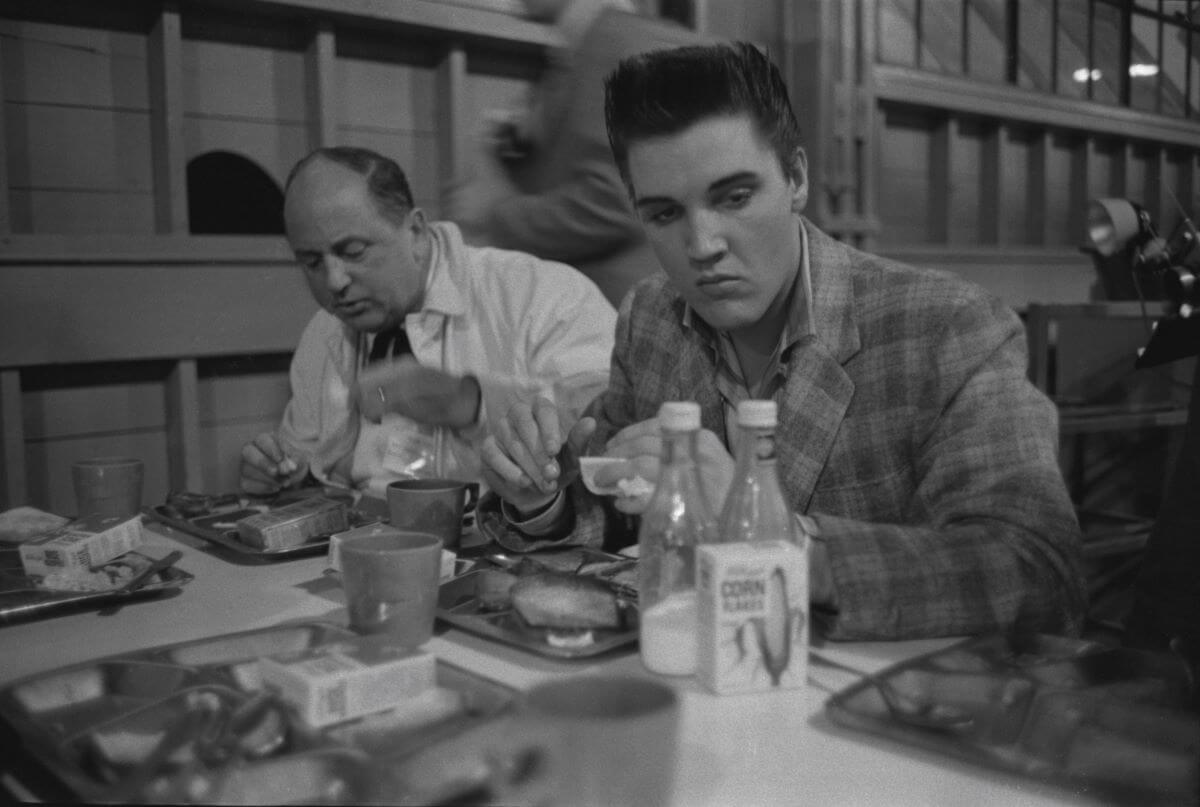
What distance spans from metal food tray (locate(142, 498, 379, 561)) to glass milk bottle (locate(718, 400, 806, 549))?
2.26ft

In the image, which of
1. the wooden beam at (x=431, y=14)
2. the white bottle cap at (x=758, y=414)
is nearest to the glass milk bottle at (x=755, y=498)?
the white bottle cap at (x=758, y=414)

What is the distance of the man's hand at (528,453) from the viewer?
1.30 m

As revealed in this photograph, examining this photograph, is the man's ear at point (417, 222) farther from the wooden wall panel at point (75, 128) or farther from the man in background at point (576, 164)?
the wooden wall panel at point (75, 128)

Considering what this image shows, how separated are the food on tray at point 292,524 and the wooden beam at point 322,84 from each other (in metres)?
1.57

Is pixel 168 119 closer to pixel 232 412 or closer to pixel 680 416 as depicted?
pixel 232 412

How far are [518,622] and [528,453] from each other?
1.21 ft

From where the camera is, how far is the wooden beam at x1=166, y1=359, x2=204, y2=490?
2.63 meters

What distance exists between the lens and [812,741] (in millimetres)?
727

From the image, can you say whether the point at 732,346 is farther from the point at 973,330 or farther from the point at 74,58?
the point at 74,58

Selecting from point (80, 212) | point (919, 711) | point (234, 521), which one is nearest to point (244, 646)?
point (919, 711)

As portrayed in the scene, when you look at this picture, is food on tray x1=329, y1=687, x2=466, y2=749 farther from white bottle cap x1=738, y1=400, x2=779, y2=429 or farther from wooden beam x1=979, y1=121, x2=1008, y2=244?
wooden beam x1=979, y1=121, x2=1008, y2=244

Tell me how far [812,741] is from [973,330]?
65 centimetres

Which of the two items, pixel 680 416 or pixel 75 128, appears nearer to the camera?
pixel 680 416

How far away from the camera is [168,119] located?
2527mm
